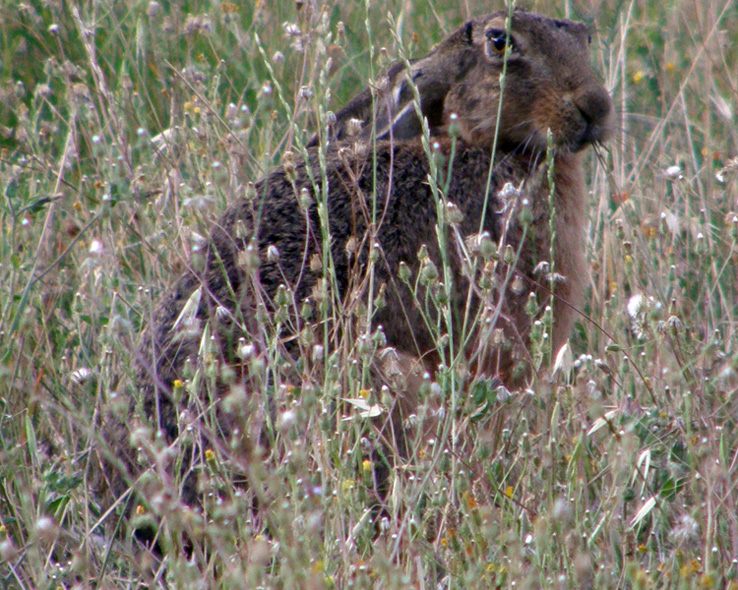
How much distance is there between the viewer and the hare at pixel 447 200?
360 centimetres

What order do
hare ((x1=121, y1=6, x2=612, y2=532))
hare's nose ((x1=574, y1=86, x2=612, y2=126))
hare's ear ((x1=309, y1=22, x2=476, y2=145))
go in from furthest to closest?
hare's ear ((x1=309, y1=22, x2=476, y2=145)) < hare's nose ((x1=574, y1=86, x2=612, y2=126)) < hare ((x1=121, y1=6, x2=612, y2=532))

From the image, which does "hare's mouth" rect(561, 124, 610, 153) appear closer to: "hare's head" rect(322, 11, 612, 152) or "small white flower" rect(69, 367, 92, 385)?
"hare's head" rect(322, 11, 612, 152)

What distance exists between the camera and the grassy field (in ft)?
7.72

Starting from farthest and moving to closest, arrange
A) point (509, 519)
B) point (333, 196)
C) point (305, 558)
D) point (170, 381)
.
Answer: point (333, 196)
point (170, 381)
point (509, 519)
point (305, 558)

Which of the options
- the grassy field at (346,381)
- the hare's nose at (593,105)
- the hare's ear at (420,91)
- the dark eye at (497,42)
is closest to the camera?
the grassy field at (346,381)

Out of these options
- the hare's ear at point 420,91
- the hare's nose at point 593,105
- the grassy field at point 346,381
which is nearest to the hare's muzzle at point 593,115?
the hare's nose at point 593,105

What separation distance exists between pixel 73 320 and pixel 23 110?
3.11 feet

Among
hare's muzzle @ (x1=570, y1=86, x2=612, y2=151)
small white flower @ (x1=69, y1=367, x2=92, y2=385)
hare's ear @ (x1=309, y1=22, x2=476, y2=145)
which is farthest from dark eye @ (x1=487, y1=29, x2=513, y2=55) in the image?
small white flower @ (x1=69, y1=367, x2=92, y2=385)

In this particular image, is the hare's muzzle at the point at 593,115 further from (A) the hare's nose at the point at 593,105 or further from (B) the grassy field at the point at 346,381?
(B) the grassy field at the point at 346,381

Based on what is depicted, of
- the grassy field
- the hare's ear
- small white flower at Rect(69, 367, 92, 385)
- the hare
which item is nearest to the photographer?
the grassy field

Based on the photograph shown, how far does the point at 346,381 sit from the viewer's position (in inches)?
128

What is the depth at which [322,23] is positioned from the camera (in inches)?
123

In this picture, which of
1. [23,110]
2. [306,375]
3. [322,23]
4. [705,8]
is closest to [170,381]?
[306,375]

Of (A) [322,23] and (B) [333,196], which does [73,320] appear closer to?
(B) [333,196]
